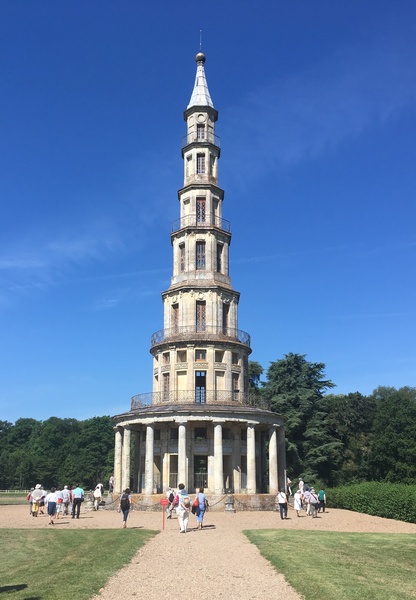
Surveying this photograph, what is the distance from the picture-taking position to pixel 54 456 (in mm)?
104562

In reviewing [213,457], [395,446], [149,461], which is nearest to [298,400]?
[395,446]

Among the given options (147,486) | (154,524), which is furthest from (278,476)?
(154,524)

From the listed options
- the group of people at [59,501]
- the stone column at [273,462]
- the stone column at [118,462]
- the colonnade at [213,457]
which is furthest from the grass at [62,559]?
the stone column at [118,462]

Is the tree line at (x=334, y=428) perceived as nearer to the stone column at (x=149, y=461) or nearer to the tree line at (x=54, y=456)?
the stone column at (x=149, y=461)

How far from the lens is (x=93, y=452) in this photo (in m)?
106

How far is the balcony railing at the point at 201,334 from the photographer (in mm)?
46781

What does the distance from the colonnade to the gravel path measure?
10975mm

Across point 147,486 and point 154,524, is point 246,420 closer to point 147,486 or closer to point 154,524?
point 147,486

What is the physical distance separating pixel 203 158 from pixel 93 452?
70.2 m

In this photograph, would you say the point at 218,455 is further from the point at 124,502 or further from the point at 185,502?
the point at 185,502

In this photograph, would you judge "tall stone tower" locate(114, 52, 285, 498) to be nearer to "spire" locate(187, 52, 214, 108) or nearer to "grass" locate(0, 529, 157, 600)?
"spire" locate(187, 52, 214, 108)

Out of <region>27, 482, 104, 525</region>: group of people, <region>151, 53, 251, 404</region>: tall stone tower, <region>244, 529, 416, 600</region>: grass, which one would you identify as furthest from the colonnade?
<region>244, 529, 416, 600</region>: grass

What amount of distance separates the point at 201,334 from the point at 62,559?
31.2 metres

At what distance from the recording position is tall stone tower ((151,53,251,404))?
46.4 metres
